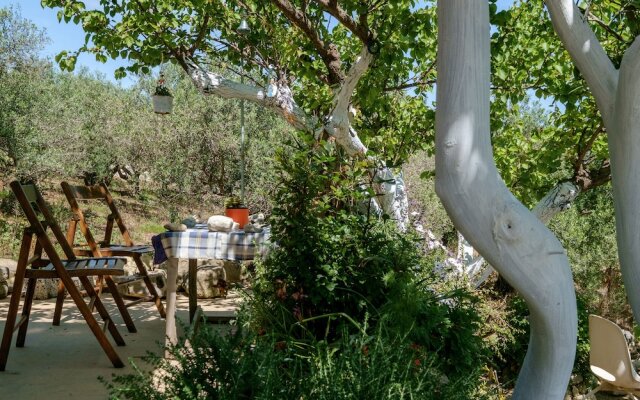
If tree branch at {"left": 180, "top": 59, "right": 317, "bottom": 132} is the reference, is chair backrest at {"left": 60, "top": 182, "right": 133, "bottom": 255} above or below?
below

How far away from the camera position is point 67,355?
4566mm

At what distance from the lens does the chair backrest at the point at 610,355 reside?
475 cm

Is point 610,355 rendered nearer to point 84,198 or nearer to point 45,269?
point 45,269

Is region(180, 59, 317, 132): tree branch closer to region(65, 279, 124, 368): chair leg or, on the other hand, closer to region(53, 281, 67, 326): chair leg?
region(53, 281, 67, 326): chair leg

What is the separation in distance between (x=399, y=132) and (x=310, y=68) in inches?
48.3

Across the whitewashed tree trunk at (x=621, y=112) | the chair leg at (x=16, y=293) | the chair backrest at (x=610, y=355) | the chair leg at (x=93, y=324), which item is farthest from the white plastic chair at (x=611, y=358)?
the chair leg at (x=16, y=293)

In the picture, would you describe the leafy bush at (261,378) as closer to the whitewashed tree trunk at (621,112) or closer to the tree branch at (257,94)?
the whitewashed tree trunk at (621,112)

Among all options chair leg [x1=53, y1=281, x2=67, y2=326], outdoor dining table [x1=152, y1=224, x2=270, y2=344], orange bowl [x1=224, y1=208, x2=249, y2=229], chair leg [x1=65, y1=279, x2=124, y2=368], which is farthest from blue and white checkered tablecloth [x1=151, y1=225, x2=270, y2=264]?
chair leg [x1=53, y1=281, x2=67, y2=326]

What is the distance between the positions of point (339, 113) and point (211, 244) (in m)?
1.50

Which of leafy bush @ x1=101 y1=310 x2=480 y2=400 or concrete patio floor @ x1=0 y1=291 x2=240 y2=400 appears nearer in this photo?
leafy bush @ x1=101 y1=310 x2=480 y2=400

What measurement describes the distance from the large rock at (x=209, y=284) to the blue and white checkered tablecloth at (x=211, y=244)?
3.04 m

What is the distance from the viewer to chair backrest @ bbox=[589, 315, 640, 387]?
4.75 meters

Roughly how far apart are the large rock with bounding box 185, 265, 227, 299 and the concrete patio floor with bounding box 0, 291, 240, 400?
96 cm

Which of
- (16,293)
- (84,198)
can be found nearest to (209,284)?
(84,198)
